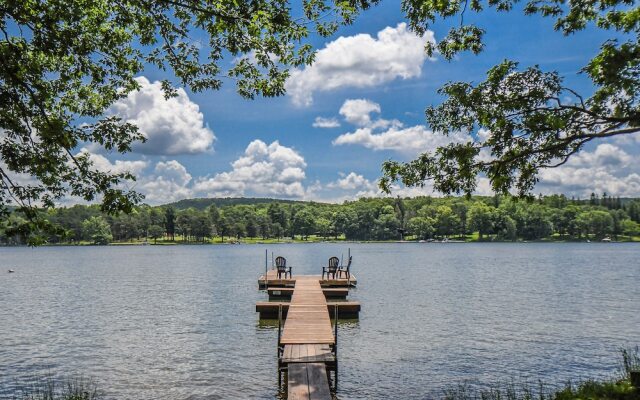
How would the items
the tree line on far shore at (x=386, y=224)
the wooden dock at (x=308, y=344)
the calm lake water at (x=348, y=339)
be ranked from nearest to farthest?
Answer: the wooden dock at (x=308, y=344) → the calm lake water at (x=348, y=339) → the tree line on far shore at (x=386, y=224)

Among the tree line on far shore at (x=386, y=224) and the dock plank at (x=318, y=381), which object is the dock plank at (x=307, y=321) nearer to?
the dock plank at (x=318, y=381)

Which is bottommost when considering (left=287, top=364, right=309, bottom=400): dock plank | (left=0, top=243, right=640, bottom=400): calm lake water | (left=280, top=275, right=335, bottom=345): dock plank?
(left=0, top=243, right=640, bottom=400): calm lake water

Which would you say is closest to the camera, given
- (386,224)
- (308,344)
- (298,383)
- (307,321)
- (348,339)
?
(298,383)

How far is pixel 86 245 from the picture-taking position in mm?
175625

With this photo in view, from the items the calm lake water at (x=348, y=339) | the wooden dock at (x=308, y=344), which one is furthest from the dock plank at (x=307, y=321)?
the calm lake water at (x=348, y=339)

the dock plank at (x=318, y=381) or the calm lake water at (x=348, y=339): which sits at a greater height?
the dock plank at (x=318, y=381)

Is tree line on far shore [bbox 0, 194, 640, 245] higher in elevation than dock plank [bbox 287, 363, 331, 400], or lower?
higher

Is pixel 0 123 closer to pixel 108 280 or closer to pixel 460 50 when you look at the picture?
pixel 460 50

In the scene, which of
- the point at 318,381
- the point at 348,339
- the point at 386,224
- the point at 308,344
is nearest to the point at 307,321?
the point at 348,339

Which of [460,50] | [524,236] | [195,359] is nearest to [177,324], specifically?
[195,359]

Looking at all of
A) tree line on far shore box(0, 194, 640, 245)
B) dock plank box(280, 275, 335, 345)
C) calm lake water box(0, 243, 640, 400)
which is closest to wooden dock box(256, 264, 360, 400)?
dock plank box(280, 275, 335, 345)

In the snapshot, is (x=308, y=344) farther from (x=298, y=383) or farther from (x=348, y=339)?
(x=348, y=339)

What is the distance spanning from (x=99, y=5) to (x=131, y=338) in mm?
14917

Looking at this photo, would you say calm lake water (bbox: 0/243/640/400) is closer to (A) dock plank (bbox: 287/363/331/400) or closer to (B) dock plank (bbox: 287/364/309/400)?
(A) dock plank (bbox: 287/363/331/400)
